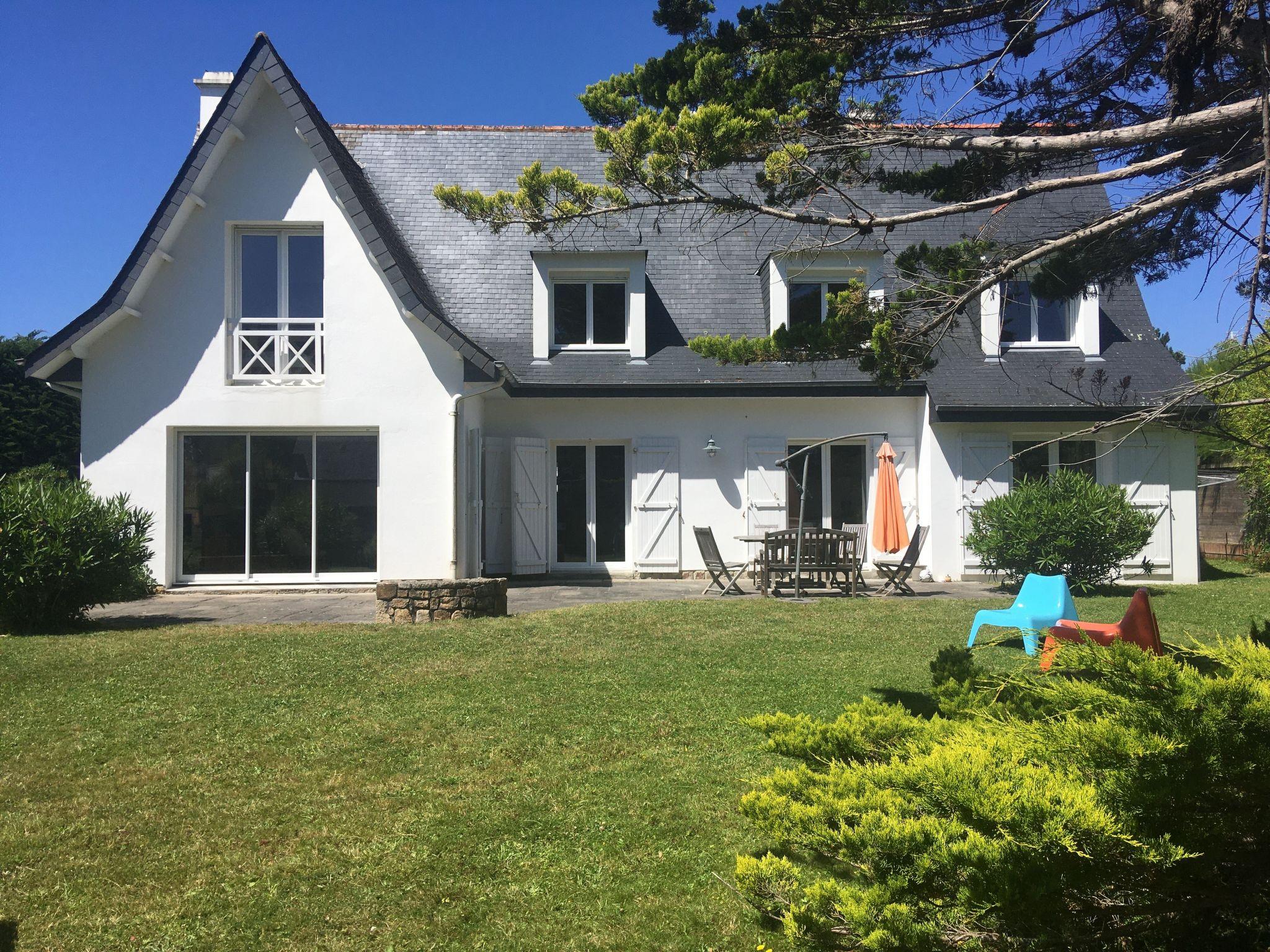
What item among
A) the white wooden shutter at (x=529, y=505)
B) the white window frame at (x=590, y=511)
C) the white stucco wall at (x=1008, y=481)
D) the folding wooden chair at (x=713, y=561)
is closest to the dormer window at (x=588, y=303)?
the white window frame at (x=590, y=511)

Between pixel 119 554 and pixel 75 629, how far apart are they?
834 millimetres

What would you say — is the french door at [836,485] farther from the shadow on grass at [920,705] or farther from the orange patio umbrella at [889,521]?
the shadow on grass at [920,705]

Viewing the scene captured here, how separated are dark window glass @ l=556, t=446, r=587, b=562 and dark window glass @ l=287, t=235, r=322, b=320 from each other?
171 inches

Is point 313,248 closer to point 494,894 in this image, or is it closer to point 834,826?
point 494,894

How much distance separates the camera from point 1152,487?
14.7 metres

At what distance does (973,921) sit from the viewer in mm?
2191

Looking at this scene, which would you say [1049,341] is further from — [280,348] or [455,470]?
[280,348]

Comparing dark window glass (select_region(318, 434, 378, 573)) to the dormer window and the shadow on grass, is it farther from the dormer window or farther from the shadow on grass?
the shadow on grass

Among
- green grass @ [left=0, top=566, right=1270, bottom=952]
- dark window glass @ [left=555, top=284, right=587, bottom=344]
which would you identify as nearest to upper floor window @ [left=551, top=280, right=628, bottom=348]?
dark window glass @ [left=555, top=284, right=587, bottom=344]

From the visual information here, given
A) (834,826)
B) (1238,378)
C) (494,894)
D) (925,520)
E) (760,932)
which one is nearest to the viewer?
(834,826)

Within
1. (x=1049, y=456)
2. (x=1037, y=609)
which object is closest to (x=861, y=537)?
(x=1049, y=456)

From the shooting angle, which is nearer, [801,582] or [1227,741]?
[1227,741]

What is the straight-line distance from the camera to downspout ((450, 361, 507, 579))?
41.8 feet

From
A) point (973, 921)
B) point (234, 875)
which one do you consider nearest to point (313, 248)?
point (234, 875)
